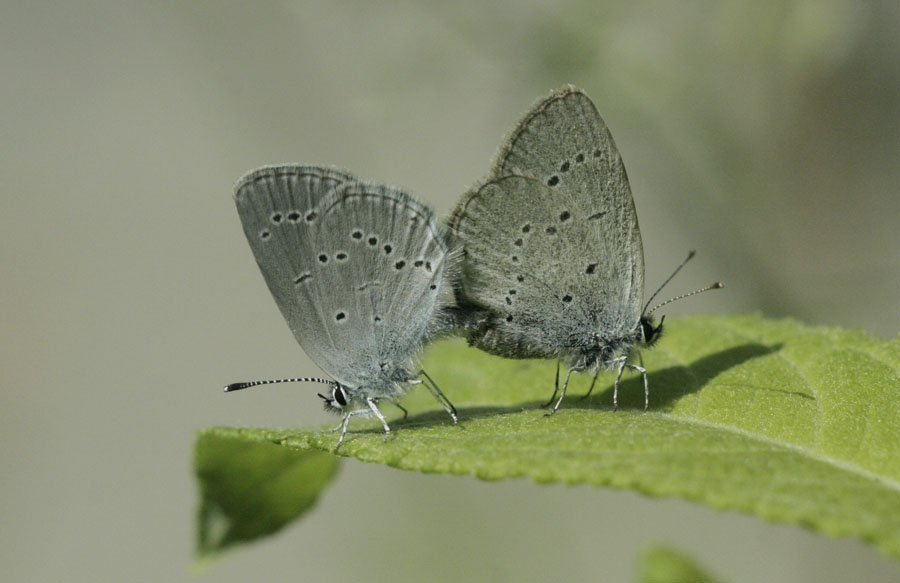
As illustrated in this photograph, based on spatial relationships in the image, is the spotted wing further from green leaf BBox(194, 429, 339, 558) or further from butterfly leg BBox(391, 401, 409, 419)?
green leaf BBox(194, 429, 339, 558)

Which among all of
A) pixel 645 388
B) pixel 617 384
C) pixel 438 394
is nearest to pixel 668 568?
pixel 645 388

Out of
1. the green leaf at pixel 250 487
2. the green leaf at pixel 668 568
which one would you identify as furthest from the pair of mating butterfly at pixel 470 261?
the green leaf at pixel 668 568

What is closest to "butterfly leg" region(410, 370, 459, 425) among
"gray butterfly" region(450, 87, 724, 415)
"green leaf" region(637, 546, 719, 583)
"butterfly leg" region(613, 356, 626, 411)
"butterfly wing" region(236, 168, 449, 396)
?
"butterfly wing" region(236, 168, 449, 396)

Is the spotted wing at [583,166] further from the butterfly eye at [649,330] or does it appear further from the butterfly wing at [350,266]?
the butterfly wing at [350,266]

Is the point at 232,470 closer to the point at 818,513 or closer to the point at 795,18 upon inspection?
the point at 818,513

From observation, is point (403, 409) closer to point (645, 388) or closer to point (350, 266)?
point (350, 266)

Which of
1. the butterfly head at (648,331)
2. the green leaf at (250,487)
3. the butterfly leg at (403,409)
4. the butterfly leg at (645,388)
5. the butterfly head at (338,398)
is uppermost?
the butterfly head at (648,331)
